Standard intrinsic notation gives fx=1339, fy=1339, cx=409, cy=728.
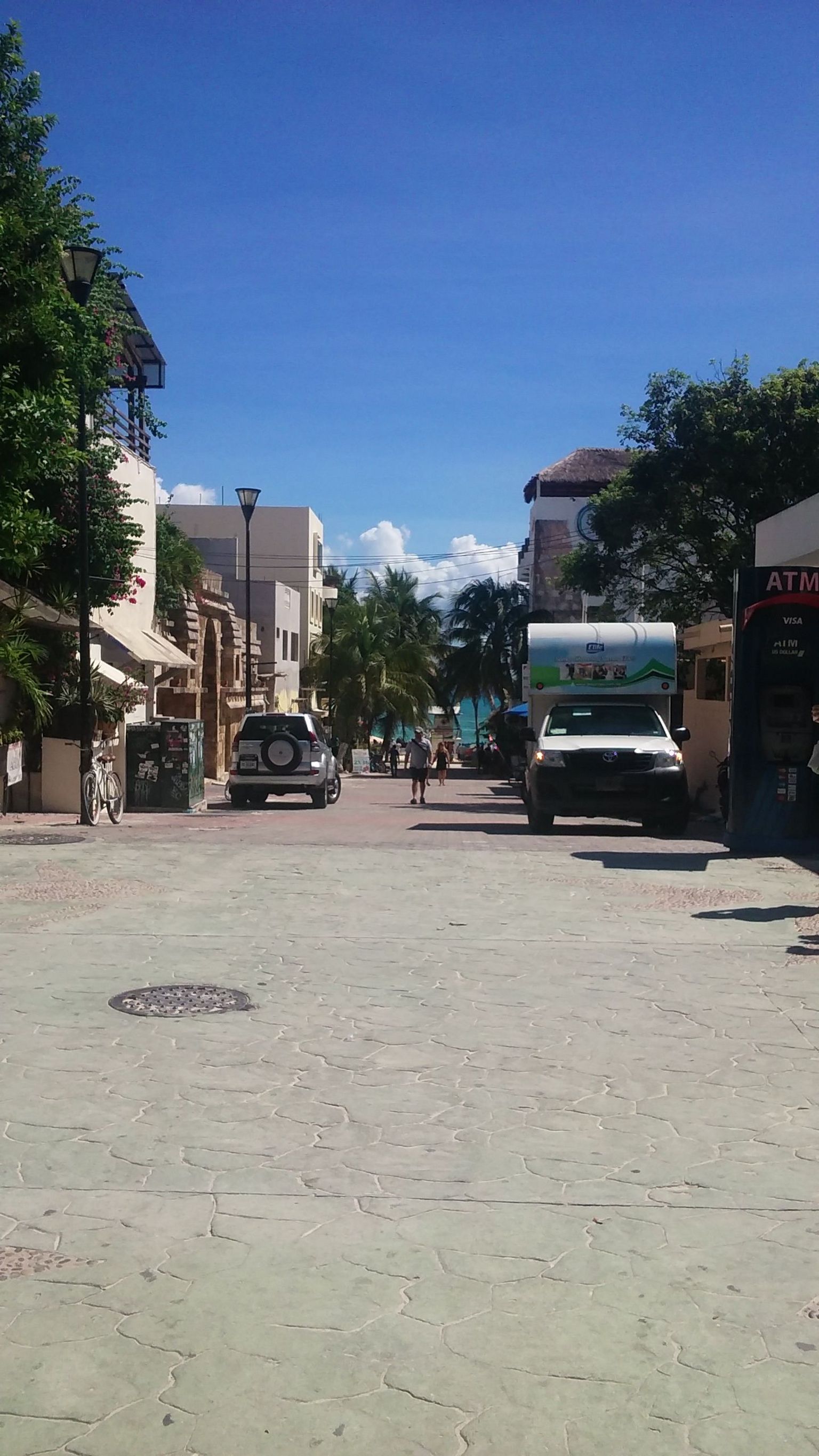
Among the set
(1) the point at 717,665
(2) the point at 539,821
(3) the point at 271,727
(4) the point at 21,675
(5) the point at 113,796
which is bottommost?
(2) the point at 539,821

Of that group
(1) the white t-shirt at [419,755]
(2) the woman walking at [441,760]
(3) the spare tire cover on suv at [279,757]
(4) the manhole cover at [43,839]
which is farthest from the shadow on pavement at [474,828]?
(2) the woman walking at [441,760]

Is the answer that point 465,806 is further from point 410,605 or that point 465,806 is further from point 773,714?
point 410,605

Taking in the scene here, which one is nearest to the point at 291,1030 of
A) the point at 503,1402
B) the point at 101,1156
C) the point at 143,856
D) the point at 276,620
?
the point at 101,1156

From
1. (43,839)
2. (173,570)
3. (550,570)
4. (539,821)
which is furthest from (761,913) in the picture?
(550,570)

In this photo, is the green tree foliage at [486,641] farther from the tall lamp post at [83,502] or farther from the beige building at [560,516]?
the tall lamp post at [83,502]

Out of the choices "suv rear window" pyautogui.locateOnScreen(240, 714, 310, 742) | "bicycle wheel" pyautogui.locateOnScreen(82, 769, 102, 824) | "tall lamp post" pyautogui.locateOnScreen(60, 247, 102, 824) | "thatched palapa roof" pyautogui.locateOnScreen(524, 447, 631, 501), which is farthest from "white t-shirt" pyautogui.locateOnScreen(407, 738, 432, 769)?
"thatched palapa roof" pyautogui.locateOnScreen(524, 447, 631, 501)

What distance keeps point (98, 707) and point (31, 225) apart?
7726 millimetres

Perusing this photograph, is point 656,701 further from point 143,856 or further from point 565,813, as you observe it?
point 143,856

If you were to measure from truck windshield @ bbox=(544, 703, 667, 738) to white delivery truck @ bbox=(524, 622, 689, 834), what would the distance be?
0.6 inches

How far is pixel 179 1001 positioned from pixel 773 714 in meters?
10.1

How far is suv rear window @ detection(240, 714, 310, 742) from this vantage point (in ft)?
84.3

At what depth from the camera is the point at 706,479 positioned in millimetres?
30750

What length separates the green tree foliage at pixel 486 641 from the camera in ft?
219

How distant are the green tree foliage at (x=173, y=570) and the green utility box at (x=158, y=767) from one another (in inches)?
593
